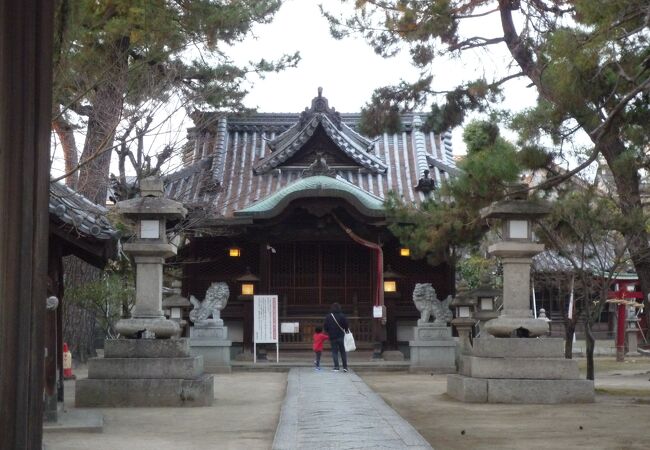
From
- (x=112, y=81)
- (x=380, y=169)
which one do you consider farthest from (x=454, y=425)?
(x=380, y=169)

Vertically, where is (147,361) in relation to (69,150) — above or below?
below

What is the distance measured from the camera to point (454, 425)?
36.9ft

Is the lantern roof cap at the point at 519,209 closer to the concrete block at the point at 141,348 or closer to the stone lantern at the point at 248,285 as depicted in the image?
the concrete block at the point at 141,348

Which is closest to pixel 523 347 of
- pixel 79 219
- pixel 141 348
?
pixel 141 348

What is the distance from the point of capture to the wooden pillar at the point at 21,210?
4215 millimetres

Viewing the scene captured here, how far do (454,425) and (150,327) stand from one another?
5.17 m

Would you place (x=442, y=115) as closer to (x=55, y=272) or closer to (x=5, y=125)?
(x=55, y=272)

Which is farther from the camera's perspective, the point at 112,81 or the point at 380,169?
the point at 380,169

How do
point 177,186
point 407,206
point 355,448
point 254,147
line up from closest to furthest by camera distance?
1. point 355,448
2. point 407,206
3. point 177,186
4. point 254,147

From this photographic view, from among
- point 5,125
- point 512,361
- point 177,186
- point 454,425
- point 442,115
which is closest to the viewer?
point 5,125

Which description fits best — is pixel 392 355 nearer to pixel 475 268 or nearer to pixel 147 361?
pixel 475 268

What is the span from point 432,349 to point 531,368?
8.79m

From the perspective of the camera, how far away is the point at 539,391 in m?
13.6

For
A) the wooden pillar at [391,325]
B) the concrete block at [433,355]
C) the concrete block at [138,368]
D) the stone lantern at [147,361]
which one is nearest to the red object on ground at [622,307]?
the wooden pillar at [391,325]
